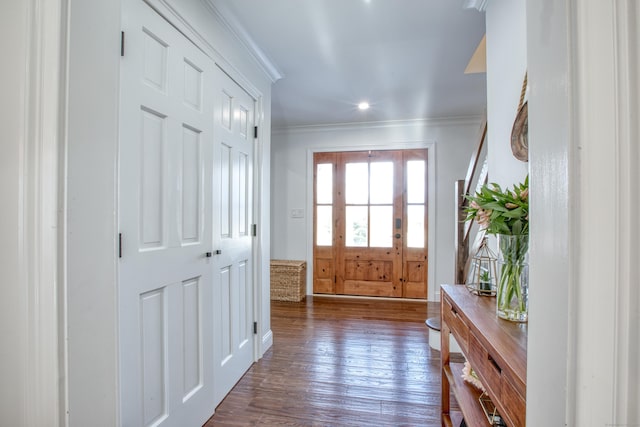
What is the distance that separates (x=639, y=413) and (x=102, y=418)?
102 centimetres

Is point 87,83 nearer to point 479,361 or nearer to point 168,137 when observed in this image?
point 168,137

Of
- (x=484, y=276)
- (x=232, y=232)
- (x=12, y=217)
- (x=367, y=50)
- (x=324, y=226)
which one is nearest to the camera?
(x=12, y=217)

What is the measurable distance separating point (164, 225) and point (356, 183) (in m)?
3.14

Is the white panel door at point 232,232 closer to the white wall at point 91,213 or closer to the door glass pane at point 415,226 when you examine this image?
the white wall at point 91,213

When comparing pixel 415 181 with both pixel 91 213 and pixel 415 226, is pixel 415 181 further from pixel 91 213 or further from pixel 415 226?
pixel 91 213

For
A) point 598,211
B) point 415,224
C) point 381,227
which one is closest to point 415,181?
point 415,224

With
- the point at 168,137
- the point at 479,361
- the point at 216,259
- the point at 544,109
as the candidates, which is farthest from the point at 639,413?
the point at 216,259

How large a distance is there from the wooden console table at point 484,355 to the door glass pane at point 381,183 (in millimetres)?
2701

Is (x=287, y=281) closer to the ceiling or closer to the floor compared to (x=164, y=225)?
closer to the floor

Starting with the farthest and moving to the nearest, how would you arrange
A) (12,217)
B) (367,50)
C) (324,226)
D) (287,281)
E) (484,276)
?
(324,226) < (287,281) < (367,50) < (484,276) < (12,217)

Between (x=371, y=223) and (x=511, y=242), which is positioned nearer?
(x=511, y=242)

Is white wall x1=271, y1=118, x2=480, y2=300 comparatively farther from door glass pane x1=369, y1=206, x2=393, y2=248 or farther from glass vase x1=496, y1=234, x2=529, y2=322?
glass vase x1=496, y1=234, x2=529, y2=322

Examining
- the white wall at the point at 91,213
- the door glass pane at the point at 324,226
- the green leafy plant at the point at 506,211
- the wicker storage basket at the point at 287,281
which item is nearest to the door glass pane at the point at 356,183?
the door glass pane at the point at 324,226

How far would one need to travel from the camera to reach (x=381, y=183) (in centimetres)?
412
